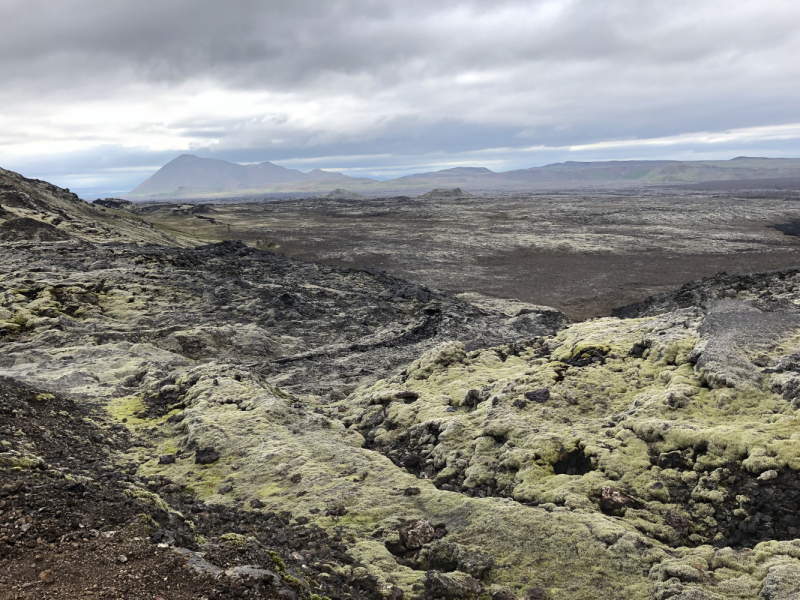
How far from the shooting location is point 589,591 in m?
7.65

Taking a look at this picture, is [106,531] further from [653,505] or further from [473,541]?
[653,505]

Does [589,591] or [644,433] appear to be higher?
[644,433]

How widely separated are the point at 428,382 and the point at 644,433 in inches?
294

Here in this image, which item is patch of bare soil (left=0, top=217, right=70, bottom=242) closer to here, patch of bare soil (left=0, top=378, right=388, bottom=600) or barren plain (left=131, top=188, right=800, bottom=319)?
barren plain (left=131, top=188, right=800, bottom=319)

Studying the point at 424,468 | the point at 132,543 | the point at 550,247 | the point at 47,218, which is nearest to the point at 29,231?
the point at 47,218

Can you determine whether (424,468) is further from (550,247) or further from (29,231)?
(550,247)

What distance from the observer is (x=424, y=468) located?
12070 mm

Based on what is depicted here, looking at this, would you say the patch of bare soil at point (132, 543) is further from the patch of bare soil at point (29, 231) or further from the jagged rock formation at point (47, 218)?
the jagged rock formation at point (47, 218)

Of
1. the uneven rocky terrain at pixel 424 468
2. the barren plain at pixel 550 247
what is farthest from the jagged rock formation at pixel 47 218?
the uneven rocky terrain at pixel 424 468

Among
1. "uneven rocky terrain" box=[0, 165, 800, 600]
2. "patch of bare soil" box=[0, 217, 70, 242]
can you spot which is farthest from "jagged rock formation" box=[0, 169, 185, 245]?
"uneven rocky terrain" box=[0, 165, 800, 600]

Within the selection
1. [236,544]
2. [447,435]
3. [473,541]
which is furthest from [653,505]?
[236,544]

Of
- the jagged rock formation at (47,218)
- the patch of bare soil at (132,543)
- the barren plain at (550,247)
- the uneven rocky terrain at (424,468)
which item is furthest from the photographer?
the barren plain at (550,247)

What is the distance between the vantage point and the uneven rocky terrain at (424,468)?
712 centimetres

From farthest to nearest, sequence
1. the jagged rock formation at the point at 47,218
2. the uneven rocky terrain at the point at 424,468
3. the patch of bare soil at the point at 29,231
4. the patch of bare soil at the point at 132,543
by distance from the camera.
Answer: the jagged rock formation at the point at 47,218, the patch of bare soil at the point at 29,231, the uneven rocky terrain at the point at 424,468, the patch of bare soil at the point at 132,543
